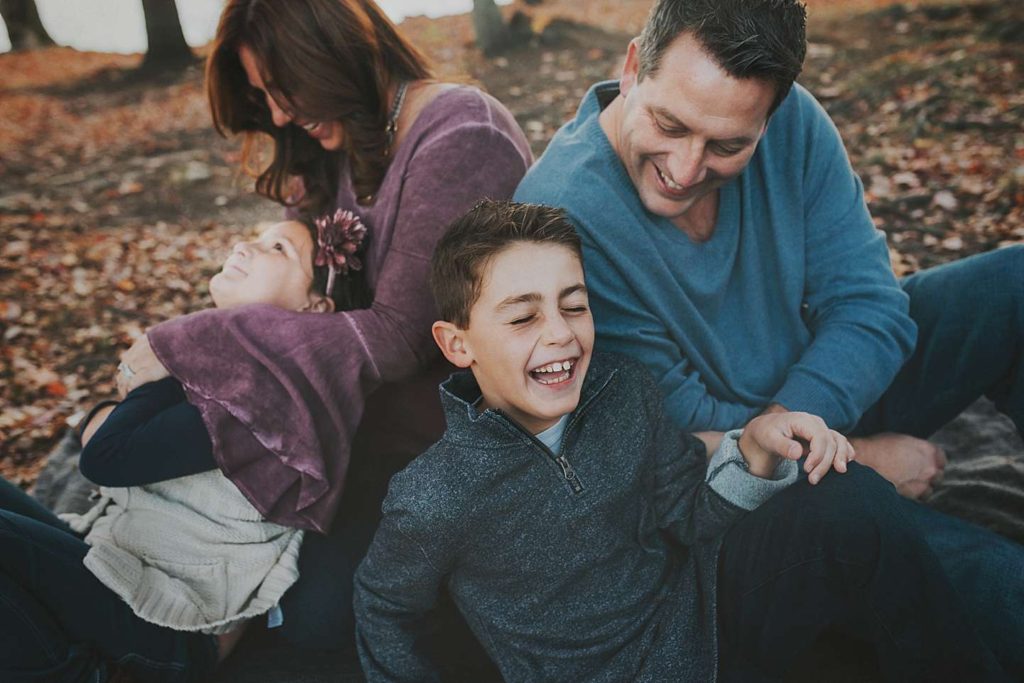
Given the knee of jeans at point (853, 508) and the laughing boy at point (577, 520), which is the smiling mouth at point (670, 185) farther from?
the knee of jeans at point (853, 508)

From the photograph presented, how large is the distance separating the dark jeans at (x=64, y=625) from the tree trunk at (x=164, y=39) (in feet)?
29.4

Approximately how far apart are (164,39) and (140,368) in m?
8.98

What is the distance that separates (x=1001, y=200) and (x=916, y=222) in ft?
1.83

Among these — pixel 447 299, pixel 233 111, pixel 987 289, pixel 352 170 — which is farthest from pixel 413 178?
pixel 987 289

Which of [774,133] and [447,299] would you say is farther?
[774,133]

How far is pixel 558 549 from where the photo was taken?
1896 mm

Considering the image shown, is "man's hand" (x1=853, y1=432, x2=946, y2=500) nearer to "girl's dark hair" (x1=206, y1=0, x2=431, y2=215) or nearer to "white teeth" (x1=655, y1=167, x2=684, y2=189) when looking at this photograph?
"white teeth" (x1=655, y1=167, x2=684, y2=189)

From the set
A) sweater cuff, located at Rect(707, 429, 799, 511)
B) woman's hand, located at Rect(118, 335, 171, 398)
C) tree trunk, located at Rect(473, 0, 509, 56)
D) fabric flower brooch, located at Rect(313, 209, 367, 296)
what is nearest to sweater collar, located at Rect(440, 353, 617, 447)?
sweater cuff, located at Rect(707, 429, 799, 511)

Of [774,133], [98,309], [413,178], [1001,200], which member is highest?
[774,133]

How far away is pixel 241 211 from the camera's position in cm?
641

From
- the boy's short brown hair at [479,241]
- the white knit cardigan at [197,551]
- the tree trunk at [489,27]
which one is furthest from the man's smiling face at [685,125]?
the tree trunk at [489,27]

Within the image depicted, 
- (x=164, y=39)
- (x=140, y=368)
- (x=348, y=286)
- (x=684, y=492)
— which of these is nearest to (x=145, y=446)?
(x=140, y=368)

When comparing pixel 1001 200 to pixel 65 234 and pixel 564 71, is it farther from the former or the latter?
pixel 65 234

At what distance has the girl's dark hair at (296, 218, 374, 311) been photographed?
262 cm
